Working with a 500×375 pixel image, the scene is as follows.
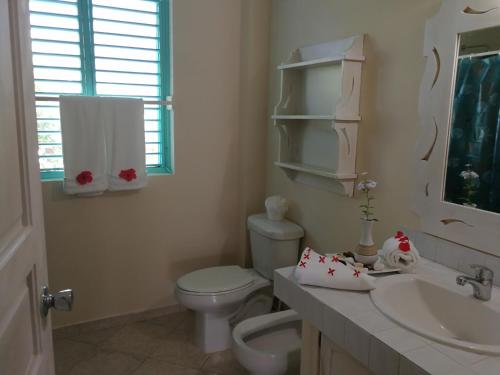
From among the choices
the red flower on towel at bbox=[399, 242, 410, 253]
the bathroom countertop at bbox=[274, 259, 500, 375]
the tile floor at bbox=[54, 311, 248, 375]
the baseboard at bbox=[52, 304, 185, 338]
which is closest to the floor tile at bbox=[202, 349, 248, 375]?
the tile floor at bbox=[54, 311, 248, 375]

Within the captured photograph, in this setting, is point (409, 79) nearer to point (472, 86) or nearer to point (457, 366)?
point (472, 86)

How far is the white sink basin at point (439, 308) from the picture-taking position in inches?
47.2

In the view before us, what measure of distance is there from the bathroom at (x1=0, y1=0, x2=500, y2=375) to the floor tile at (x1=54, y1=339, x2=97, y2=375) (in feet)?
0.04

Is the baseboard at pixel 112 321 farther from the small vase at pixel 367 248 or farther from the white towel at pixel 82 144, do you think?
the small vase at pixel 367 248

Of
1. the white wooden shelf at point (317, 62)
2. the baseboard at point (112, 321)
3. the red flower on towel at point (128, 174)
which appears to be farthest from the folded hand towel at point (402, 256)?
the baseboard at point (112, 321)

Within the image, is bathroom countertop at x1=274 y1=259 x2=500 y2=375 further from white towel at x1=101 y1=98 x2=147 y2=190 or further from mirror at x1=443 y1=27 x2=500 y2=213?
white towel at x1=101 y1=98 x2=147 y2=190

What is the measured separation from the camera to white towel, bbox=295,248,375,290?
1310 mm

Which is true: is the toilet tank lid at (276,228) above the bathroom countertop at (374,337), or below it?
below

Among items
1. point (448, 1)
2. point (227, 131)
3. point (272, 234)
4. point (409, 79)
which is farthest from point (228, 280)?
point (448, 1)

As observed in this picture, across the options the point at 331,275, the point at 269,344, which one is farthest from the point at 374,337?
the point at 269,344

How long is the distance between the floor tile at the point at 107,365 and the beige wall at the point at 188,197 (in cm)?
34

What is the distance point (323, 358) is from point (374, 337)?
334mm

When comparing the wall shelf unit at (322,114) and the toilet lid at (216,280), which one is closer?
the wall shelf unit at (322,114)

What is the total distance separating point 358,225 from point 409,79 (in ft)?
2.34
